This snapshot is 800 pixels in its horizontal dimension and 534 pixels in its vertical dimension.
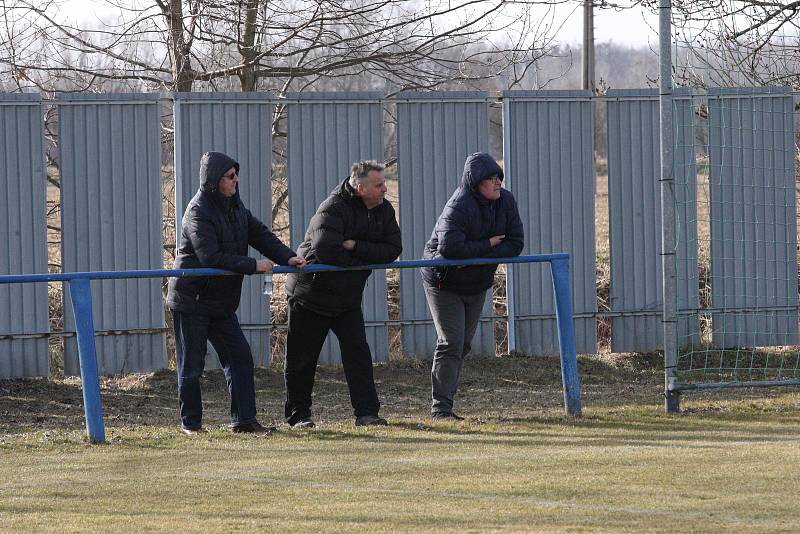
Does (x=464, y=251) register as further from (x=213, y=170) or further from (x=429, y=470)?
(x=429, y=470)

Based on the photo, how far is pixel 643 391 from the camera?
1084 centimetres

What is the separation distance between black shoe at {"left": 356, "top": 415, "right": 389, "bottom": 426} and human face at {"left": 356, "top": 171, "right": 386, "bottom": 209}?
4.47 ft

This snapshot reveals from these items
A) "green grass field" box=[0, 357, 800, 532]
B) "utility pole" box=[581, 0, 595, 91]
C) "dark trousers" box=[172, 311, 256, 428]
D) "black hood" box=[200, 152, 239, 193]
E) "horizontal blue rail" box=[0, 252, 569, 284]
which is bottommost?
"green grass field" box=[0, 357, 800, 532]

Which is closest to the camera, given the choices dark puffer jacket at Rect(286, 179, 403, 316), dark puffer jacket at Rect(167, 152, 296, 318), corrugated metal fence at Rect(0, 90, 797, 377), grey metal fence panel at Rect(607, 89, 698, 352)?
dark puffer jacket at Rect(167, 152, 296, 318)

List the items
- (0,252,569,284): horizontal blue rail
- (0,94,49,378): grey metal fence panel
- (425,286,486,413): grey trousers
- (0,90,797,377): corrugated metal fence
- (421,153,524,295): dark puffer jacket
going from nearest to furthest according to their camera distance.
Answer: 1. (0,252,569,284): horizontal blue rail
2. (421,153,524,295): dark puffer jacket
3. (425,286,486,413): grey trousers
4. (0,94,49,378): grey metal fence panel
5. (0,90,797,377): corrugated metal fence

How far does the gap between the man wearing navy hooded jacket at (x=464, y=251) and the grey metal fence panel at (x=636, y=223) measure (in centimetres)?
357

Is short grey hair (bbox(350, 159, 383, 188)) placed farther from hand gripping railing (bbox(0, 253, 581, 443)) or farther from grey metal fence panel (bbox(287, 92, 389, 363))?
grey metal fence panel (bbox(287, 92, 389, 363))

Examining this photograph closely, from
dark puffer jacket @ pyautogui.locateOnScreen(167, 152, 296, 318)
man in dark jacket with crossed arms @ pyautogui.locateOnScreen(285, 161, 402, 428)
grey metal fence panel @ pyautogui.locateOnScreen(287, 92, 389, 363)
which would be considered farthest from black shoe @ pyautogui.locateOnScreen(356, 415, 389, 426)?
grey metal fence panel @ pyautogui.locateOnScreen(287, 92, 389, 363)

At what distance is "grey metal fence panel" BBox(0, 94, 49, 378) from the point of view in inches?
436

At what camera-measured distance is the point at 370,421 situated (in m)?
8.55

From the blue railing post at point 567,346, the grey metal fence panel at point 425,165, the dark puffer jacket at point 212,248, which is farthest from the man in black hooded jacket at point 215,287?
the grey metal fence panel at point 425,165

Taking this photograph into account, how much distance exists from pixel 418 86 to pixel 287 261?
5892mm

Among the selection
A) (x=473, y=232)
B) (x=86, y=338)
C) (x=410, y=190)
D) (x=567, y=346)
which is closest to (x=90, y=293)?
(x=86, y=338)

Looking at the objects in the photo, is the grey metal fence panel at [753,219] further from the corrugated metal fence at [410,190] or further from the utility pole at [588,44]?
the utility pole at [588,44]
